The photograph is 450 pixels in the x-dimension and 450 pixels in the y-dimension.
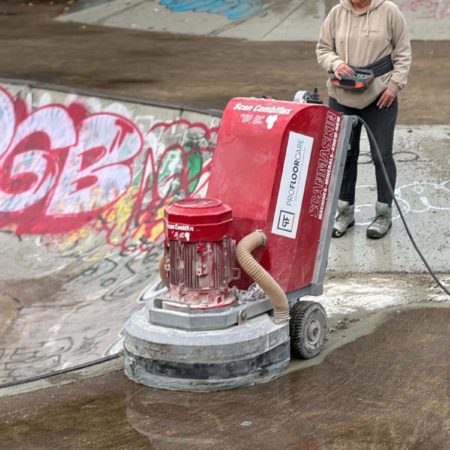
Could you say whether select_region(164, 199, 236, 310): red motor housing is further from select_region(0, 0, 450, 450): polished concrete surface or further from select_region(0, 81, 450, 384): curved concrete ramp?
select_region(0, 81, 450, 384): curved concrete ramp

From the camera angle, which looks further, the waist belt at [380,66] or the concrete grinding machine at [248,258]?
the waist belt at [380,66]

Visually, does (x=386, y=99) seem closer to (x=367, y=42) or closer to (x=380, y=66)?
(x=380, y=66)

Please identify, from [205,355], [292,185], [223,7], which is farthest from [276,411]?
[223,7]

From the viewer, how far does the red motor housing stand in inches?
213

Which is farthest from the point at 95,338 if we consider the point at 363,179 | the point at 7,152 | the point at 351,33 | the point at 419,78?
the point at 419,78

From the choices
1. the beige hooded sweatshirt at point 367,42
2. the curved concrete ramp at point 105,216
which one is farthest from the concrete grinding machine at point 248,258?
the beige hooded sweatshirt at point 367,42

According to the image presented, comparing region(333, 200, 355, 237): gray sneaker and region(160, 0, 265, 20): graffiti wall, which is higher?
region(160, 0, 265, 20): graffiti wall

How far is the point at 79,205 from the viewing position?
1155 cm

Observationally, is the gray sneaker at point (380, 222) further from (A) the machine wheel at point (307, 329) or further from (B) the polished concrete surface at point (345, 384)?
(A) the machine wheel at point (307, 329)

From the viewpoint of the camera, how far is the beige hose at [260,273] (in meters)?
5.46

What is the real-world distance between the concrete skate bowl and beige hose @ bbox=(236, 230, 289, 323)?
2.89 metres

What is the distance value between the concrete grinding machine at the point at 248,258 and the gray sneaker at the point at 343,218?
173 centimetres

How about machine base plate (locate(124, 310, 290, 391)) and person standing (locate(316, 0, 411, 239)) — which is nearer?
machine base plate (locate(124, 310, 290, 391))

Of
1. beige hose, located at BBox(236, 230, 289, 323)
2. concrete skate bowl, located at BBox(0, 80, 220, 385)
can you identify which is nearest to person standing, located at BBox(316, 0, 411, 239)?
beige hose, located at BBox(236, 230, 289, 323)
